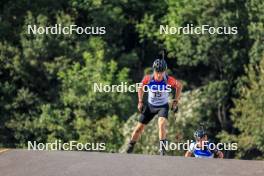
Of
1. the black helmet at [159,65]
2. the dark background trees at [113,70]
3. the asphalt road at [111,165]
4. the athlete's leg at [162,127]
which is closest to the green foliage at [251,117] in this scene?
the dark background trees at [113,70]

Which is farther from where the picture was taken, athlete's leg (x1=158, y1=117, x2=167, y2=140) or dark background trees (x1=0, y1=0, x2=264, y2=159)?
dark background trees (x1=0, y1=0, x2=264, y2=159)

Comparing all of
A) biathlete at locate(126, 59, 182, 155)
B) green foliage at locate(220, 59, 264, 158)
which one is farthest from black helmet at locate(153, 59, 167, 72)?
green foliage at locate(220, 59, 264, 158)

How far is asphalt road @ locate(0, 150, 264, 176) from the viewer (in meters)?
11.2

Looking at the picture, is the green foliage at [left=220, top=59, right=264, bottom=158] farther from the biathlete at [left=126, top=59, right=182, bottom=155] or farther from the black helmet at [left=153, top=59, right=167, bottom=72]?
the black helmet at [left=153, top=59, right=167, bottom=72]

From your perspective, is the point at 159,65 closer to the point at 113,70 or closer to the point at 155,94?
the point at 155,94

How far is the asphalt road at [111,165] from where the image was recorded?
11.2m

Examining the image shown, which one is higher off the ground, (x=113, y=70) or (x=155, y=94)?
(x=113, y=70)

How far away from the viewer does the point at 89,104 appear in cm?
3469

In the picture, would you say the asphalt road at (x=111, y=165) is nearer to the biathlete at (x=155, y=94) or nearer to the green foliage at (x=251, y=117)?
the biathlete at (x=155, y=94)

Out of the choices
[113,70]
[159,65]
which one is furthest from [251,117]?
[159,65]

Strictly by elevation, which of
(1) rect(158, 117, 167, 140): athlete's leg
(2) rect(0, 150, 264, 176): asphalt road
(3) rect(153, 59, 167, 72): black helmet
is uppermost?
(3) rect(153, 59, 167, 72): black helmet

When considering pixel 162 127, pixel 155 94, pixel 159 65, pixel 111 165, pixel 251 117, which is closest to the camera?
pixel 111 165

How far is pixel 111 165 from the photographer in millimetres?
11711

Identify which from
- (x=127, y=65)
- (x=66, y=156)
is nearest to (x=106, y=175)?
(x=66, y=156)
